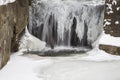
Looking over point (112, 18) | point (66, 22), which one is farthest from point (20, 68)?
point (112, 18)

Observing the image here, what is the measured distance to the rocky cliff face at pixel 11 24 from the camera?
7.21 metres

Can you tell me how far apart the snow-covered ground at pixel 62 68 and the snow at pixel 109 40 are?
0.47 metres

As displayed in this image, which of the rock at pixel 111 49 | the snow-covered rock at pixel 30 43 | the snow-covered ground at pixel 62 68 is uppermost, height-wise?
the snow-covered rock at pixel 30 43

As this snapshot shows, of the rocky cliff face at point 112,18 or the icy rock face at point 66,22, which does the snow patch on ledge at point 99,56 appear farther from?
the icy rock face at point 66,22

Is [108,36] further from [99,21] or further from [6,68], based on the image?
[6,68]

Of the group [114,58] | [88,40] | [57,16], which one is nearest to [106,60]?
[114,58]

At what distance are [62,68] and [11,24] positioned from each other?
5.80 feet

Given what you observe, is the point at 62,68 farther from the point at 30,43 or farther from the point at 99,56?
the point at 30,43

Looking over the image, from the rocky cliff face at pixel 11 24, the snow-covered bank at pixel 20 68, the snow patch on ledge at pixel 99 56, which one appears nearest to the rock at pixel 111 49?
the snow patch on ledge at pixel 99 56

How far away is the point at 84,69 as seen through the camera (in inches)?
297

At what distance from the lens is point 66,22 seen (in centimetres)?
1041

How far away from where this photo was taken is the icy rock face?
33.8 ft

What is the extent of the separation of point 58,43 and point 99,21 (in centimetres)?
146

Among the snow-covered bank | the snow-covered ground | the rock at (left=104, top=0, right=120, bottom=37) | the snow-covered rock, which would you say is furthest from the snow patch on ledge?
the snow-covered rock
